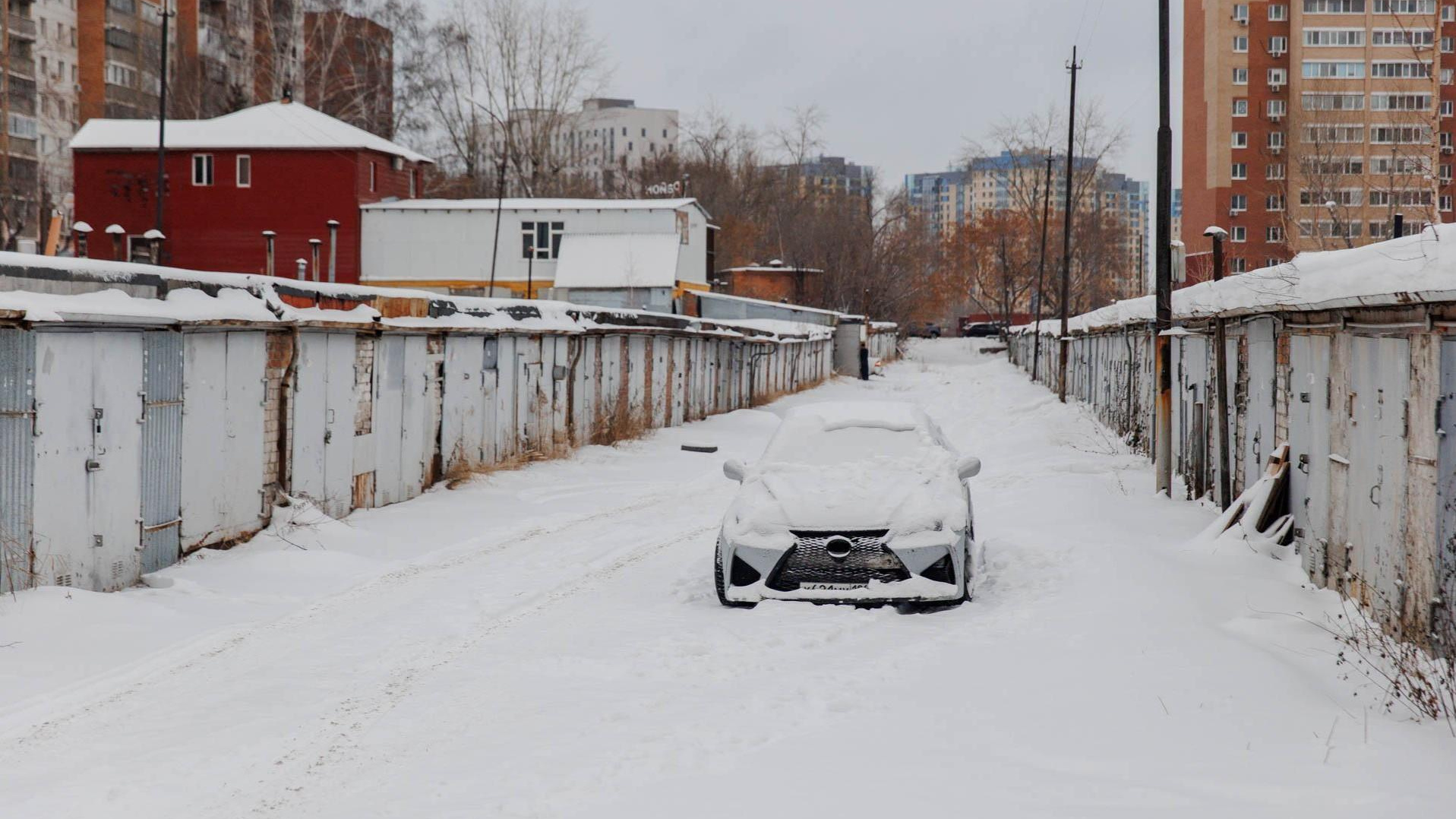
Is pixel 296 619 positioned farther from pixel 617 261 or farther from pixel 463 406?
pixel 617 261

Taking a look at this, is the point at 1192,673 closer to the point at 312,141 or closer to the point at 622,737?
the point at 622,737

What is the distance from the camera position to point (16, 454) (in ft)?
30.5

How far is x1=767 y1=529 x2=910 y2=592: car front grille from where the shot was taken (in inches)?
380

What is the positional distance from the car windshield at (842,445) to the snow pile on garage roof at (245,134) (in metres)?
45.5

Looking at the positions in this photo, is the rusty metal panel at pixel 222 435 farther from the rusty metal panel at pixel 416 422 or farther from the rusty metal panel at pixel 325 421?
the rusty metal panel at pixel 416 422

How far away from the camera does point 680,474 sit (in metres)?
20.5

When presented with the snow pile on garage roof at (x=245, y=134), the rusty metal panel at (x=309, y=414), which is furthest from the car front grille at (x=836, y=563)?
the snow pile on garage roof at (x=245, y=134)

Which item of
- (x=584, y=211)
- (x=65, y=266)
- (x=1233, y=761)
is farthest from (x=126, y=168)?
(x=1233, y=761)

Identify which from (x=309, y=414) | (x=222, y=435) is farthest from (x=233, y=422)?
(x=309, y=414)

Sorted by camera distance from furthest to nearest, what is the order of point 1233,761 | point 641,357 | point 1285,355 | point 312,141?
point 312,141 < point 641,357 < point 1285,355 < point 1233,761

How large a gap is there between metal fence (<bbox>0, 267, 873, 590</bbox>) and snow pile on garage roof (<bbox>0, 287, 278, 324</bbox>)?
9 cm

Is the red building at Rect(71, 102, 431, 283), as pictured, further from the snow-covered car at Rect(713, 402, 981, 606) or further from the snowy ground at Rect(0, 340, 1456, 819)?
the snow-covered car at Rect(713, 402, 981, 606)

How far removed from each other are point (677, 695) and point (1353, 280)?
487cm

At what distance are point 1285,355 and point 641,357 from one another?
1607 cm
